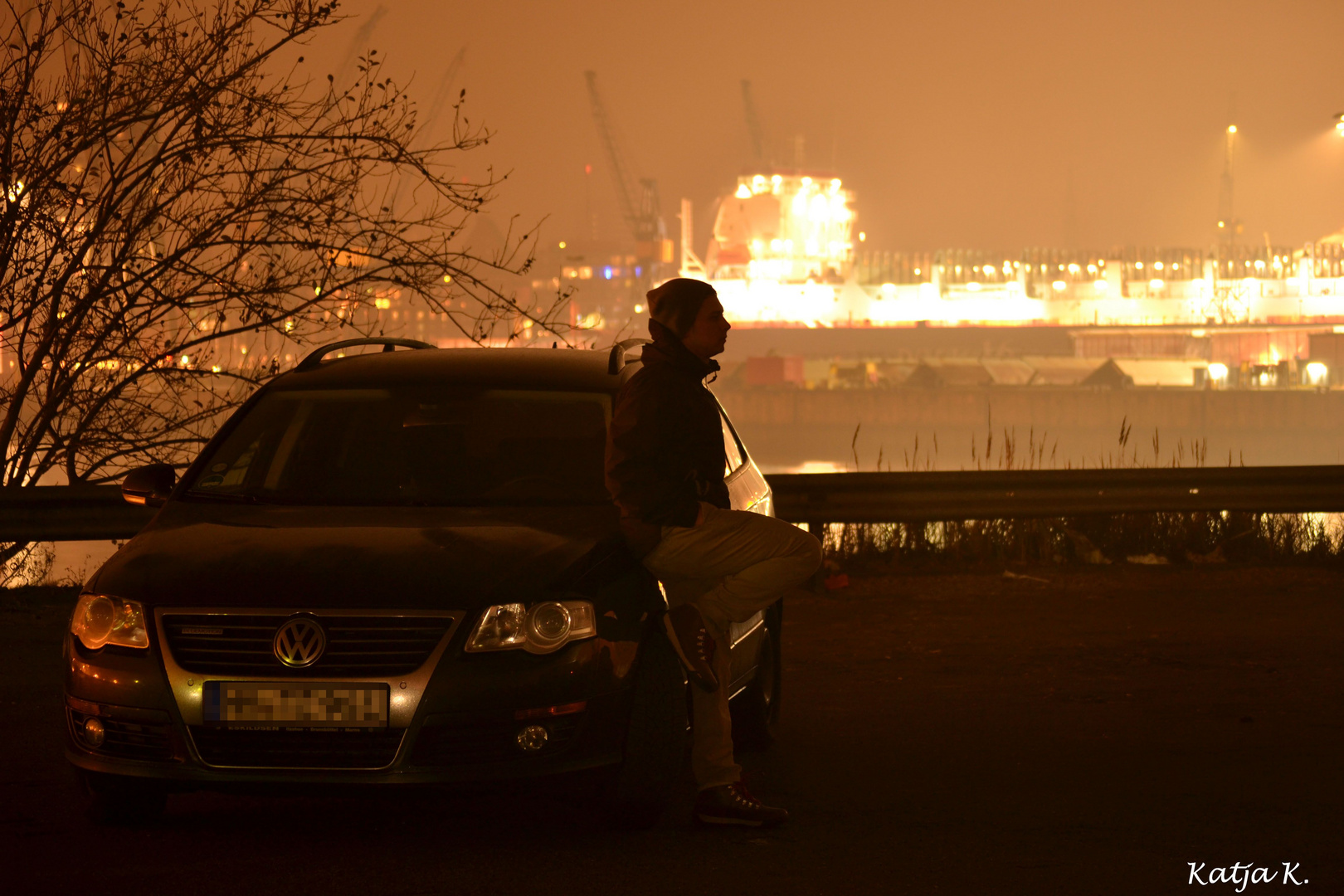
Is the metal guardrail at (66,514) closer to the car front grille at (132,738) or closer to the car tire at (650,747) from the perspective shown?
the car front grille at (132,738)

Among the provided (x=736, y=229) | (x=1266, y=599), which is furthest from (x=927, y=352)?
(x=1266, y=599)

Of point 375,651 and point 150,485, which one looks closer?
point 375,651

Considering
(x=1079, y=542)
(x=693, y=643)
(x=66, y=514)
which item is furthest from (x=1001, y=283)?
(x=693, y=643)

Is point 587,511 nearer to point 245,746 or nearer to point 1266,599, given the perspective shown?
point 245,746

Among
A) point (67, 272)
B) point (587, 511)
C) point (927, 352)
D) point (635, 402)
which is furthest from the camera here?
point (927, 352)

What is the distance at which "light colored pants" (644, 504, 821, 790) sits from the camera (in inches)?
156

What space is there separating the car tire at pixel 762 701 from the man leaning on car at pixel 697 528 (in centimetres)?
79

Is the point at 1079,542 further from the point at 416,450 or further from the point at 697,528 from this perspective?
the point at 697,528

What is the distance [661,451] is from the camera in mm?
3912

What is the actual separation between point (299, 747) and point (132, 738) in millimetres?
468

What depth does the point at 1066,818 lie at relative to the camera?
4.02m

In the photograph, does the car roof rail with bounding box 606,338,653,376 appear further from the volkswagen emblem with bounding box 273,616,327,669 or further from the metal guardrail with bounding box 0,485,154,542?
the metal guardrail with bounding box 0,485,154,542

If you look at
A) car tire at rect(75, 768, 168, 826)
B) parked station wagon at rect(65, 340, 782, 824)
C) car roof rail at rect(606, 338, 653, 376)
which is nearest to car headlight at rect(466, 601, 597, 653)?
parked station wagon at rect(65, 340, 782, 824)

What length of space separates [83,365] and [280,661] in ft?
20.2
